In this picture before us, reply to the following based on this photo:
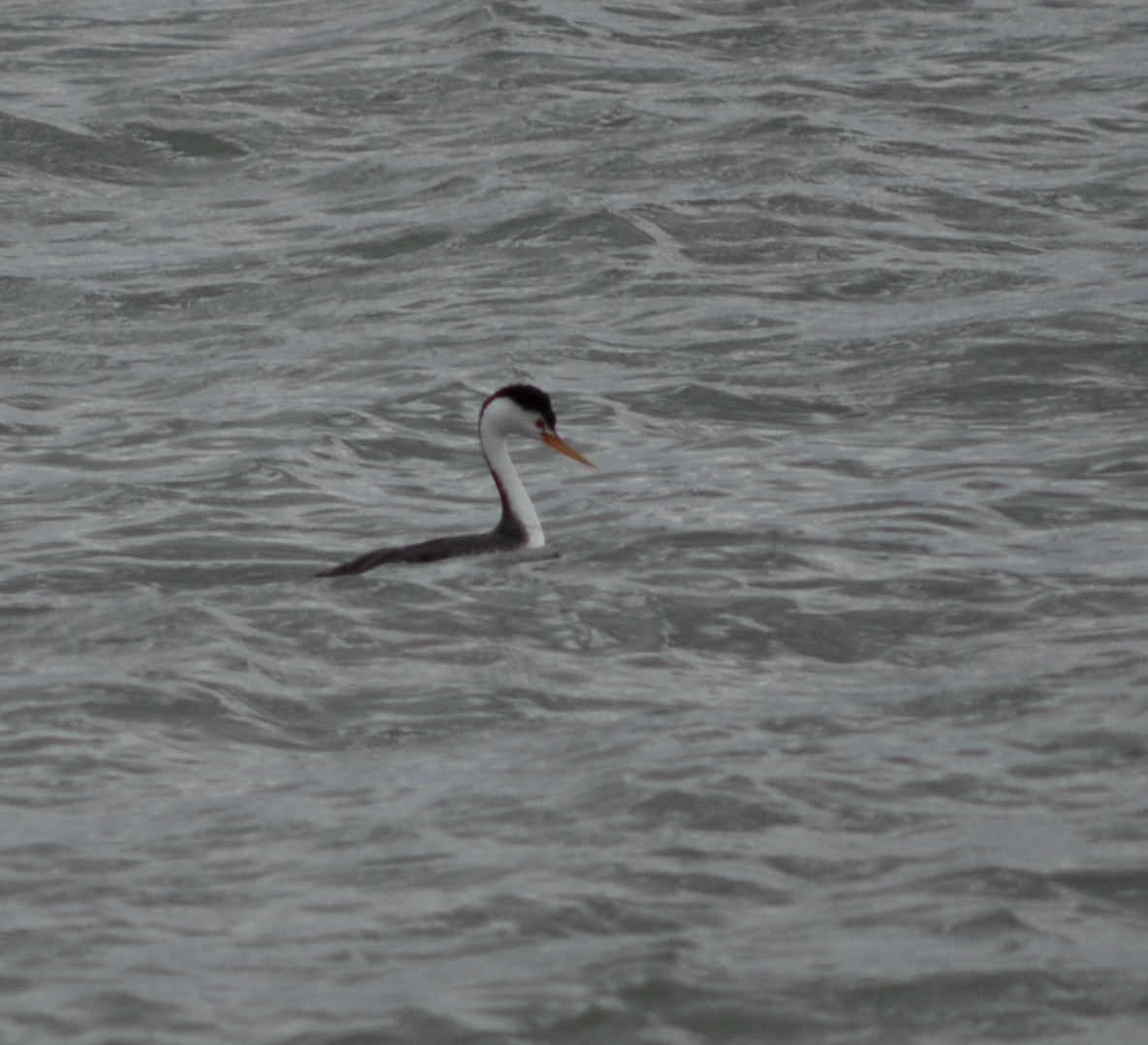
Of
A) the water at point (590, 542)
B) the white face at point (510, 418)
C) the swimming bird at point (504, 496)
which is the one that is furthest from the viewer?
the white face at point (510, 418)

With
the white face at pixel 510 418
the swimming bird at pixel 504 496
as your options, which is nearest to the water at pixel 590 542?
the swimming bird at pixel 504 496

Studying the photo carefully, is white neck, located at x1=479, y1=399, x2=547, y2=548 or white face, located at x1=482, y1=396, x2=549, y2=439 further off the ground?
white face, located at x1=482, y1=396, x2=549, y2=439

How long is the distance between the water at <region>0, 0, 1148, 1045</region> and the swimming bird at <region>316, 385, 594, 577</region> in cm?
15

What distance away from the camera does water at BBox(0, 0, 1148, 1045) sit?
279 inches

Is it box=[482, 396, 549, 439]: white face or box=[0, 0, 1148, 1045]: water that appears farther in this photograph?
box=[482, 396, 549, 439]: white face

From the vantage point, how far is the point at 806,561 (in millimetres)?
11281

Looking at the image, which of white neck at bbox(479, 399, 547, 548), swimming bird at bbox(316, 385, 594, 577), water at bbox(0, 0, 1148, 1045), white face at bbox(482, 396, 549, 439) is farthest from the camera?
white face at bbox(482, 396, 549, 439)

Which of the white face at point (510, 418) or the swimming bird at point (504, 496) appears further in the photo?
the white face at point (510, 418)

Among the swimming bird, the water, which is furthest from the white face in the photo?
the water

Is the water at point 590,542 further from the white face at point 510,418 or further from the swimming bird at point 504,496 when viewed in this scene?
the white face at point 510,418

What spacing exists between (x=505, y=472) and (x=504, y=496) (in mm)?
150

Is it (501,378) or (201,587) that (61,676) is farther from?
(501,378)

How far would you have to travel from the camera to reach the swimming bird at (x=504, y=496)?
36.3ft

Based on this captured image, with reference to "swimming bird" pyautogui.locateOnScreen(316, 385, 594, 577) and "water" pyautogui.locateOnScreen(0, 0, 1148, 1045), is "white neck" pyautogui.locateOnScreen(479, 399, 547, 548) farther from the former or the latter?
"water" pyautogui.locateOnScreen(0, 0, 1148, 1045)
